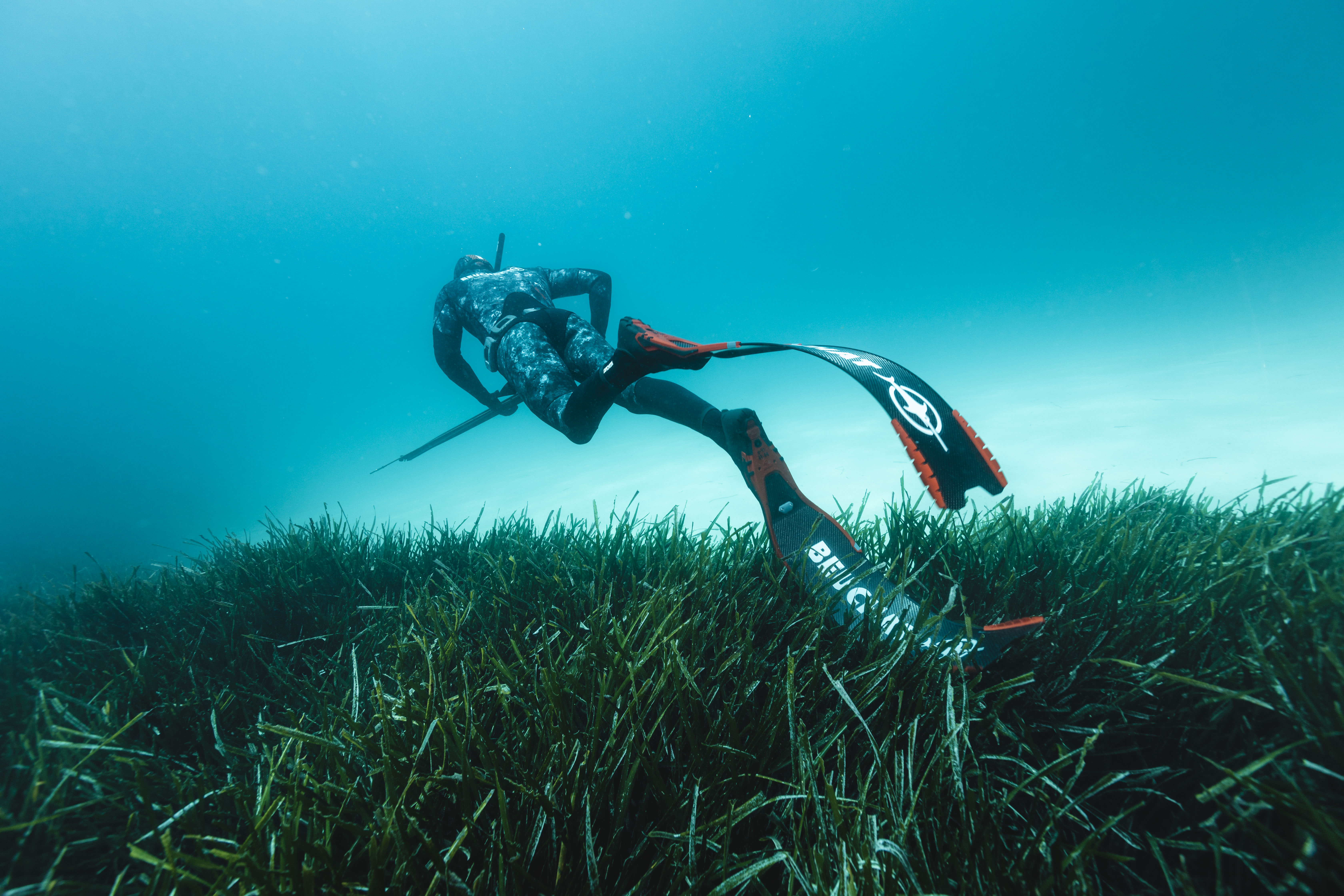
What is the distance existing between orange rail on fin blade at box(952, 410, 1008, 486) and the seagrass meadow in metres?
0.34

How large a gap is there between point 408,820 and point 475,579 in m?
1.42

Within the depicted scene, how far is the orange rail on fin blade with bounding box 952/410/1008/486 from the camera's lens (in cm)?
145

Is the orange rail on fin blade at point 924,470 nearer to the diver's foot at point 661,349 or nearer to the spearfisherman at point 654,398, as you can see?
the spearfisherman at point 654,398

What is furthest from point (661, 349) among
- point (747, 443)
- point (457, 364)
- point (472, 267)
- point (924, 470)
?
point (472, 267)

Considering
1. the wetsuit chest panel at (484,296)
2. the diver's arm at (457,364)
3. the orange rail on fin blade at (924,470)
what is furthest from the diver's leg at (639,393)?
the diver's arm at (457,364)

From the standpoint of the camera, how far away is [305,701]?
159cm

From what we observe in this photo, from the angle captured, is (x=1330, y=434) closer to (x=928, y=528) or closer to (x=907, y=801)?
(x=928, y=528)

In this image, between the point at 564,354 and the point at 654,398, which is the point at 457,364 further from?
the point at 654,398

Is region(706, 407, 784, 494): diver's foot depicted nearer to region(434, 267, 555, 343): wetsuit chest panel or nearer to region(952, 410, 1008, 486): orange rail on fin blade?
region(952, 410, 1008, 486): orange rail on fin blade

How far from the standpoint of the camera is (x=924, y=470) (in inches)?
56.7

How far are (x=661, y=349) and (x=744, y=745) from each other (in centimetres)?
175

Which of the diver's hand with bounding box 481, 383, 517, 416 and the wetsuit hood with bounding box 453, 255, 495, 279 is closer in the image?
the diver's hand with bounding box 481, 383, 517, 416

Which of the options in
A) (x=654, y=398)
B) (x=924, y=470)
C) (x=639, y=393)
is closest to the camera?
(x=924, y=470)

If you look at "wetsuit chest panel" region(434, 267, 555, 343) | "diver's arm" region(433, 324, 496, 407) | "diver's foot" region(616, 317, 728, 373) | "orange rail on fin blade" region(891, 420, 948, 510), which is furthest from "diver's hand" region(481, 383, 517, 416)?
"orange rail on fin blade" region(891, 420, 948, 510)
